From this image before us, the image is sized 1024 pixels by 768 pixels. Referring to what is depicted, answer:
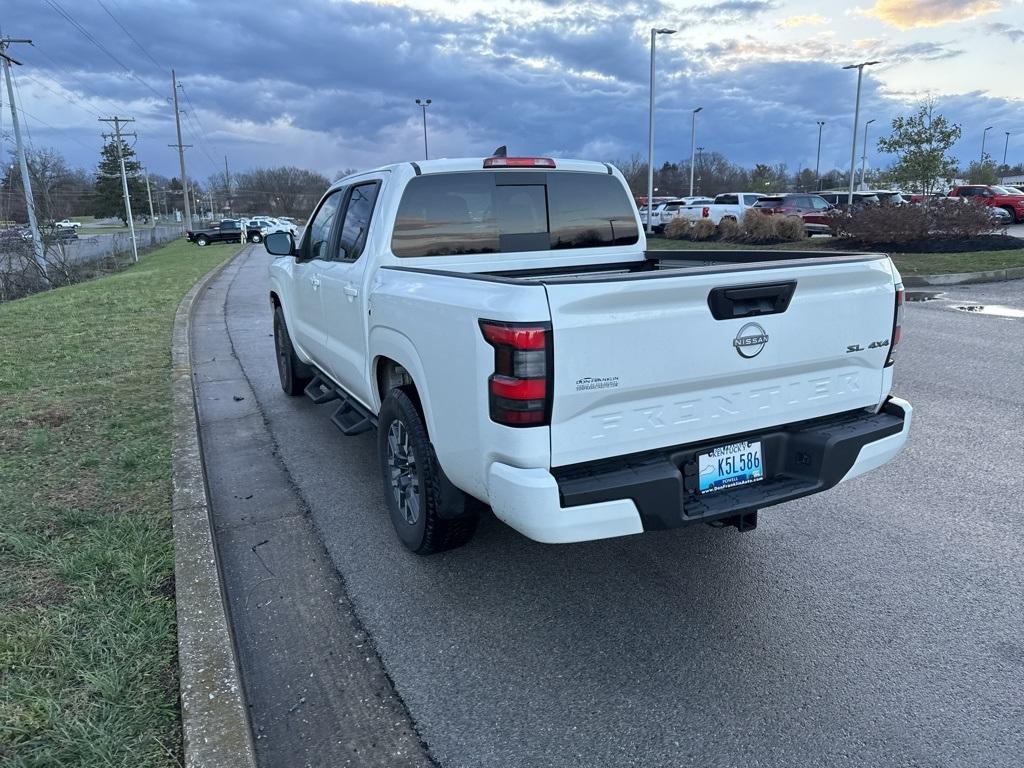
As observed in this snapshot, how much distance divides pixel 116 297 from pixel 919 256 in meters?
18.2

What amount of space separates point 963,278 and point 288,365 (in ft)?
45.8

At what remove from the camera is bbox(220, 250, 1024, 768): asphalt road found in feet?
8.49

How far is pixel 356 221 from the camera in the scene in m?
4.86

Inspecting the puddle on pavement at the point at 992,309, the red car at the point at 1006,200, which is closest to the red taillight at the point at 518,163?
the puddle on pavement at the point at 992,309

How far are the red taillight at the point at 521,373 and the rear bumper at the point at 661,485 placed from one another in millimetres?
225

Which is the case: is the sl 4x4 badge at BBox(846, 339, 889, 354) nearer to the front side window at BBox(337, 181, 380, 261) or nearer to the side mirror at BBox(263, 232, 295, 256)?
the front side window at BBox(337, 181, 380, 261)

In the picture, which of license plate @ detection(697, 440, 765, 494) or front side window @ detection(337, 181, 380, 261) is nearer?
license plate @ detection(697, 440, 765, 494)

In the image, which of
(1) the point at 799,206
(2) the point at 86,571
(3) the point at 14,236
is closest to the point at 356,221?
(2) the point at 86,571

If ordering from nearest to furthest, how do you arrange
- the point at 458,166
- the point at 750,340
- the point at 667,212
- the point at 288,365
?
the point at 750,340
the point at 458,166
the point at 288,365
the point at 667,212

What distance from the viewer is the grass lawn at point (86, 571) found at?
247cm

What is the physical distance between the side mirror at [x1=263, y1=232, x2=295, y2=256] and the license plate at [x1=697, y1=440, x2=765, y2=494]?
13.8ft

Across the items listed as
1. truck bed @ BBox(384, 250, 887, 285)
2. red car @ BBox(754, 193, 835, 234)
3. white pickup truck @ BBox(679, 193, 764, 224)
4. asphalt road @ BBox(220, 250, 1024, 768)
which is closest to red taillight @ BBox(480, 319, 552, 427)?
truck bed @ BBox(384, 250, 887, 285)

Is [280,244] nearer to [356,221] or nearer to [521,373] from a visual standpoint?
[356,221]

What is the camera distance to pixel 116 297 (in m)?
14.9
